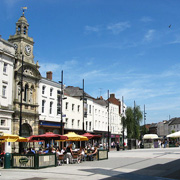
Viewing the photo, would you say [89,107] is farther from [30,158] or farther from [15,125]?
[30,158]

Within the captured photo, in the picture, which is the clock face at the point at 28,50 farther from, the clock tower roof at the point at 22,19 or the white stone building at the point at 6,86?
the white stone building at the point at 6,86

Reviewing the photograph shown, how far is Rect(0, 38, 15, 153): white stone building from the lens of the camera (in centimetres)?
3531

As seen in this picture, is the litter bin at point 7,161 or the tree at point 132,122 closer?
the litter bin at point 7,161

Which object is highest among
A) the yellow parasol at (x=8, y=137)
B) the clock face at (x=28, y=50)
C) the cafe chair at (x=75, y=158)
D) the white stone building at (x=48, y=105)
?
the clock face at (x=28, y=50)

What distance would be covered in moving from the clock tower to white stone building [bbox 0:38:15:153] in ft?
4.56

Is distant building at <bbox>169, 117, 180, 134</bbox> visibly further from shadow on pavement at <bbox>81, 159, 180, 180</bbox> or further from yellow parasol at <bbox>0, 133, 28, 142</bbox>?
shadow on pavement at <bbox>81, 159, 180, 180</bbox>

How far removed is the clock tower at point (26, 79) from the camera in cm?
3912

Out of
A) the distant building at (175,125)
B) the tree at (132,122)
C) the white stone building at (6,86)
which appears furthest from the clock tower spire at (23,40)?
the distant building at (175,125)

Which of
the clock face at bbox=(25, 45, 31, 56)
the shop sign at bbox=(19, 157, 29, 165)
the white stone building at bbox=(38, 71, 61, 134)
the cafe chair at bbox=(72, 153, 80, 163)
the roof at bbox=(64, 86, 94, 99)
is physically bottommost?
the cafe chair at bbox=(72, 153, 80, 163)

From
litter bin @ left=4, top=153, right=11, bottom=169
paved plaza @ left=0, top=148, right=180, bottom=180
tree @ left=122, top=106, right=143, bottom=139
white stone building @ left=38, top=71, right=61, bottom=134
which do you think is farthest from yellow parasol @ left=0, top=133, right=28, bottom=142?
tree @ left=122, top=106, right=143, bottom=139

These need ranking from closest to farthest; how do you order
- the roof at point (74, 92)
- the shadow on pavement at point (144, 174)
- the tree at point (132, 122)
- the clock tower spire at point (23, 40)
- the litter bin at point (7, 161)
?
the shadow on pavement at point (144, 174)
the litter bin at point (7, 161)
the clock tower spire at point (23, 40)
the roof at point (74, 92)
the tree at point (132, 122)

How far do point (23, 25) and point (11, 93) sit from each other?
1118 centimetres

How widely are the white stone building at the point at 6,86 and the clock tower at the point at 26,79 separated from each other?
1391 mm

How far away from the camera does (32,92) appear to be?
138 ft
